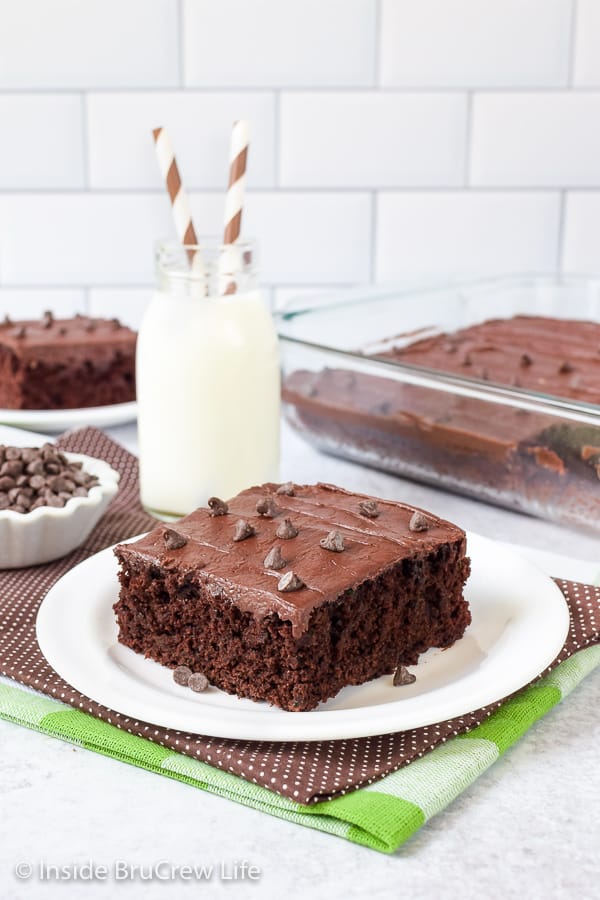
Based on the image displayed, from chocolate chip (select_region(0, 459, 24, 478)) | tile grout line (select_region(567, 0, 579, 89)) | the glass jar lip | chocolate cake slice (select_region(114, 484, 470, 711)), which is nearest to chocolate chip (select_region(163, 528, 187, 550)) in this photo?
chocolate cake slice (select_region(114, 484, 470, 711))

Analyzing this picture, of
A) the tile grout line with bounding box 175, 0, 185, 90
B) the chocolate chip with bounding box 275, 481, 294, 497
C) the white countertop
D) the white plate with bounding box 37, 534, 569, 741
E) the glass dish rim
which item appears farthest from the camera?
the tile grout line with bounding box 175, 0, 185, 90

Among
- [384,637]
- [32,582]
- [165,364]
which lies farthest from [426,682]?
[165,364]

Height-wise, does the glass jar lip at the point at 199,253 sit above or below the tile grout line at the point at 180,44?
below

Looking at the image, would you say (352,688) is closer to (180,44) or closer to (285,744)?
(285,744)

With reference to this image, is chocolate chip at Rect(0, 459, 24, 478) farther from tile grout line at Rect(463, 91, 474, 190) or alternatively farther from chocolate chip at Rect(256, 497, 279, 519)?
tile grout line at Rect(463, 91, 474, 190)

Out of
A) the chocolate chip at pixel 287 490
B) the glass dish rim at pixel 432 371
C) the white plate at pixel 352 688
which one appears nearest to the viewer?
the white plate at pixel 352 688

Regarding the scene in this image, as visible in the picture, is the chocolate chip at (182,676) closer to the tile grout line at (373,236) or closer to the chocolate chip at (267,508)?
the chocolate chip at (267,508)

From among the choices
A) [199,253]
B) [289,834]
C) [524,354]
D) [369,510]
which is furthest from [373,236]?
[289,834]

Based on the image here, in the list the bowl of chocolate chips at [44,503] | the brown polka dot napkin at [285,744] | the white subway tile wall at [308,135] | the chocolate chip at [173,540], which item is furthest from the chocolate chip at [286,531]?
the white subway tile wall at [308,135]
